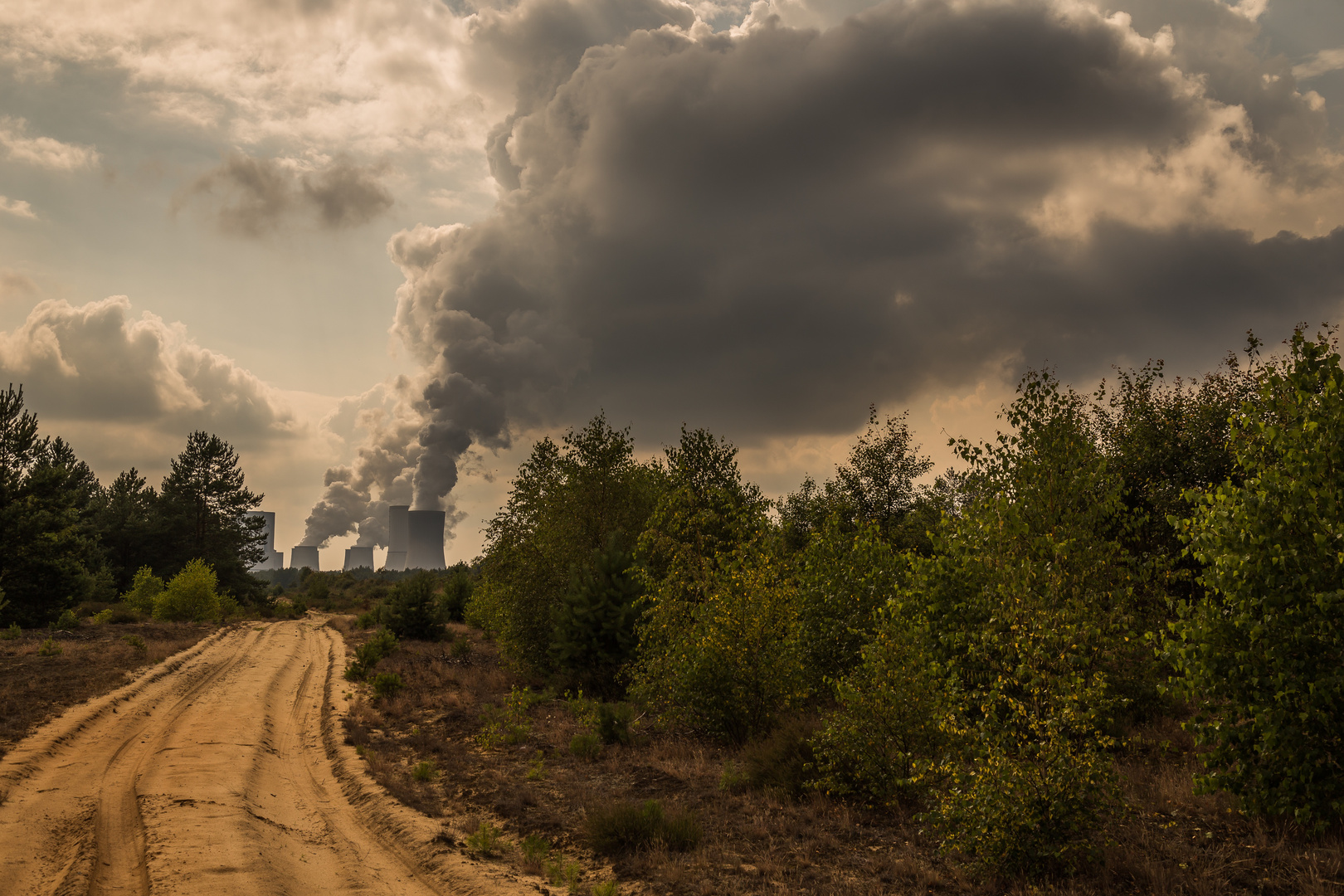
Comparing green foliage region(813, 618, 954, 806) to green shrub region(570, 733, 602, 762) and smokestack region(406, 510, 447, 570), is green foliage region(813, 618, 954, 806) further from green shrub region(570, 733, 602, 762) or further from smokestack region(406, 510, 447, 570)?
smokestack region(406, 510, 447, 570)

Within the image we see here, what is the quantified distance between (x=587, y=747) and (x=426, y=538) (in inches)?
7410

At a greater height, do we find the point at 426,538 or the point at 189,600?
the point at 426,538

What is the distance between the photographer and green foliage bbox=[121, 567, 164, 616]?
56.6 meters

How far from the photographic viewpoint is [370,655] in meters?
33.5

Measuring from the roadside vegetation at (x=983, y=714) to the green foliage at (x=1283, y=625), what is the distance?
36 millimetres

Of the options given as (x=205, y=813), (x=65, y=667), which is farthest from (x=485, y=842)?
(x=65, y=667)

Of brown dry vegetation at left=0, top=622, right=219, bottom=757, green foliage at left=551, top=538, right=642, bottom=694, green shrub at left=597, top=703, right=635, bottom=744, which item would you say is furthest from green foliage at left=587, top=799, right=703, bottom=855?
green foliage at left=551, top=538, right=642, bottom=694

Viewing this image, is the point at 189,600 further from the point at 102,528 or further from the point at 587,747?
the point at 587,747

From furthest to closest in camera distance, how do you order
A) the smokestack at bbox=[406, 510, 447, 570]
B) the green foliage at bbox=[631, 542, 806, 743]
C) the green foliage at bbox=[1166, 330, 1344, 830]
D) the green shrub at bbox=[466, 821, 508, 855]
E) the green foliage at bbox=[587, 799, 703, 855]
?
the smokestack at bbox=[406, 510, 447, 570] < the green foliage at bbox=[631, 542, 806, 743] < the green shrub at bbox=[466, 821, 508, 855] < the green foliage at bbox=[587, 799, 703, 855] < the green foliage at bbox=[1166, 330, 1344, 830]

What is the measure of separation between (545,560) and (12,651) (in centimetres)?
2097

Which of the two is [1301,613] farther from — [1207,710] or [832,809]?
[832,809]

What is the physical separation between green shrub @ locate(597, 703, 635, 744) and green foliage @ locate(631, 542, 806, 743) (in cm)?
184

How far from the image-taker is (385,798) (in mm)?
13555

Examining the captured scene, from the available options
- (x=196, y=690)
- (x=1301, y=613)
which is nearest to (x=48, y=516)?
(x=196, y=690)
